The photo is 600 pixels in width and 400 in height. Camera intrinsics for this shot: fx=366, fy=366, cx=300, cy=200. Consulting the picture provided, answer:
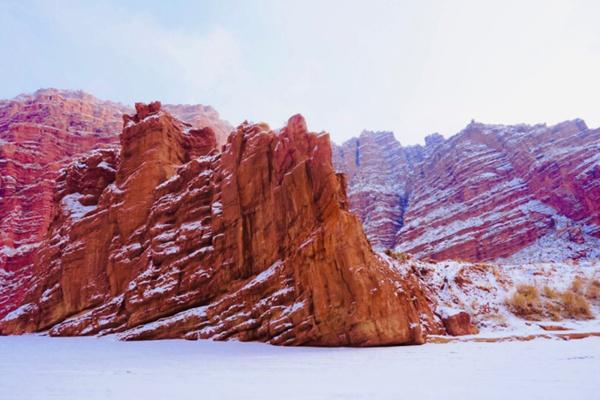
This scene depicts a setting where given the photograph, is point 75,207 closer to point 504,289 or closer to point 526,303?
point 504,289

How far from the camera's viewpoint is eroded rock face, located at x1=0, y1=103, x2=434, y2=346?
16.6 metres

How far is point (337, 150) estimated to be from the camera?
142 meters

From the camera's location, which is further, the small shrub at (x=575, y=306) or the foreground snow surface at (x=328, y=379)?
the small shrub at (x=575, y=306)

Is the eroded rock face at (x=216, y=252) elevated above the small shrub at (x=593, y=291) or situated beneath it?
elevated above

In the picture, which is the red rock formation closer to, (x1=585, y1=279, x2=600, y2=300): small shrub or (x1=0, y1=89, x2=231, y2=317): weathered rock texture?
(x1=0, y1=89, x2=231, y2=317): weathered rock texture

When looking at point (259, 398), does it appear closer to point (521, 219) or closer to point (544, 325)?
point (544, 325)

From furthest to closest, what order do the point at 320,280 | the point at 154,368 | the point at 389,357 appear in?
the point at 320,280, the point at 389,357, the point at 154,368

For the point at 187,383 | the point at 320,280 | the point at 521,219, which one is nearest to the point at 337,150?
the point at 521,219

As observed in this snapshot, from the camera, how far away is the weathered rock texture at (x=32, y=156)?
57.0 metres

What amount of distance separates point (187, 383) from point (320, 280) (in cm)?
1024

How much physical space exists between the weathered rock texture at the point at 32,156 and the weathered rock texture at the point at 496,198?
5651cm

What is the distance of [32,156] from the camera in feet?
246

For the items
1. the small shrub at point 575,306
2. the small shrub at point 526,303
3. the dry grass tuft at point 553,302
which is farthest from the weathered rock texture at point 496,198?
the small shrub at point 526,303

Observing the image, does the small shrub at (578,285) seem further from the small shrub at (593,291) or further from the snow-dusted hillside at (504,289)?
the small shrub at (593,291)
